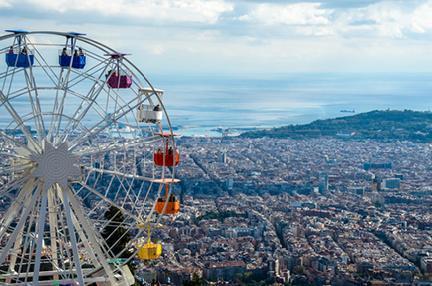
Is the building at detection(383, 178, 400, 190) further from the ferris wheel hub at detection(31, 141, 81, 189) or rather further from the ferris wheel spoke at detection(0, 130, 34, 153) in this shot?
the ferris wheel spoke at detection(0, 130, 34, 153)

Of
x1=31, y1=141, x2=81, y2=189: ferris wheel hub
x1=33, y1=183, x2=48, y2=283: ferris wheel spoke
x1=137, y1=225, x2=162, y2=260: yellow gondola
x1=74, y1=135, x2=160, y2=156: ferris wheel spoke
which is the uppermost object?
x1=74, y1=135, x2=160, y2=156: ferris wheel spoke

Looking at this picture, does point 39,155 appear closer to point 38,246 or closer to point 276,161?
point 38,246

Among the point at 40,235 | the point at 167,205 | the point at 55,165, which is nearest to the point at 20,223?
the point at 40,235

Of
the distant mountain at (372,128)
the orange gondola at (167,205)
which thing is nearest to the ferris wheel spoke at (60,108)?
the orange gondola at (167,205)

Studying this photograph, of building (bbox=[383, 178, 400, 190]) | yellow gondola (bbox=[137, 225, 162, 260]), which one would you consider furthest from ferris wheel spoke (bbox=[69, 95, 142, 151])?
building (bbox=[383, 178, 400, 190])

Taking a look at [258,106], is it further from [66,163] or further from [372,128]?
[66,163]

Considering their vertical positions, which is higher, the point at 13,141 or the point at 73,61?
the point at 73,61
